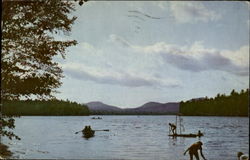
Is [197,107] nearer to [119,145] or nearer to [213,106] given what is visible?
[213,106]

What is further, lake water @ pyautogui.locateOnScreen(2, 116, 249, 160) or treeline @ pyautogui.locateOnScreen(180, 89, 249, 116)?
treeline @ pyautogui.locateOnScreen(180, 89, 249, 116)

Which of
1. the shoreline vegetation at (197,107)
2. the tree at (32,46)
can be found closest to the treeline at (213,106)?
the shoreline vegetation at (197,107)

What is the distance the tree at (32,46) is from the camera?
29.0 ft

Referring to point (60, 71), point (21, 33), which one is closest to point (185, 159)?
point (60, 71)

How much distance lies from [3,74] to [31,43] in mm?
1227

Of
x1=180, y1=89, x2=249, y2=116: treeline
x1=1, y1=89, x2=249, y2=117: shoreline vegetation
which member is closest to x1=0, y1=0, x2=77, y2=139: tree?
x1=1, y1=89, x2=249, y2=117: shoreline vegetation

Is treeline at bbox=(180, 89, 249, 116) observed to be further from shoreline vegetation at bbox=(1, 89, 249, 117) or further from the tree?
the tree

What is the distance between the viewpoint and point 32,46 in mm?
9352

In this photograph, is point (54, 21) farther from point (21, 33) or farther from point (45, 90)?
point (45, 90)

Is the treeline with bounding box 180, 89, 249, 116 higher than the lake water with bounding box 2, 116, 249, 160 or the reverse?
higher

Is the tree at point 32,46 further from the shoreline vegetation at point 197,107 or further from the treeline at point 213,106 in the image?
the treeline at point 213,106

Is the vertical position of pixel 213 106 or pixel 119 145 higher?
pixel 213 106

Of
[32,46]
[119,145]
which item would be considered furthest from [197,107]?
[32,46]

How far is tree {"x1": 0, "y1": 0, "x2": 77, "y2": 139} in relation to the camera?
883cm
